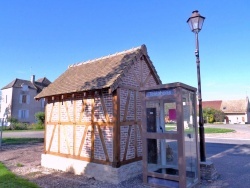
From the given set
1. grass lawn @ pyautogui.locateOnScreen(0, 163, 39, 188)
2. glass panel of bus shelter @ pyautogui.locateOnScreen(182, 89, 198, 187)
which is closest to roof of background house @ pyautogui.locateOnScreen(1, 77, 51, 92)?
grass lawn @ pyautogui.locateOnScreen(0, 163, 39, 188)

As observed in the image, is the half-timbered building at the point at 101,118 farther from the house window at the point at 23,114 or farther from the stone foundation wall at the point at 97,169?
the house window at the point at 23,114

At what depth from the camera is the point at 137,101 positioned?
899 centimetres

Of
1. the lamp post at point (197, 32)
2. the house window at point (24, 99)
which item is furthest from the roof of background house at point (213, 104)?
the lamp post at point (197, 32)

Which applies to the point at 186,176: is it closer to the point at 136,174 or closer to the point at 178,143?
the point at 178,143

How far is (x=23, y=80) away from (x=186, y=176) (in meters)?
42.5

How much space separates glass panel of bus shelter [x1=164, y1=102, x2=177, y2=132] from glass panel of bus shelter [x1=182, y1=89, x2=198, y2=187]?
1.06ft

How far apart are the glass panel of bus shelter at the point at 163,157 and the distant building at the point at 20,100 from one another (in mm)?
38778

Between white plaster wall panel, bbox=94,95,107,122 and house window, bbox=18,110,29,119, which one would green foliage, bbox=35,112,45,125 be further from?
white plaster wall panel, bbox=94,95,107,122

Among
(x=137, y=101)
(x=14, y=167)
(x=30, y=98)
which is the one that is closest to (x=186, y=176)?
(x=137, y=101)

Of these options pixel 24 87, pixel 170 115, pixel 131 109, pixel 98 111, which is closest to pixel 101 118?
pixel 98 111

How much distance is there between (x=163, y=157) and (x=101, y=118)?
261 centimetres

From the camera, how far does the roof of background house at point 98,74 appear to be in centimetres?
829

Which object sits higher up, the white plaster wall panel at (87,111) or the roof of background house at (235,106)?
the roof of background house at (235,106)

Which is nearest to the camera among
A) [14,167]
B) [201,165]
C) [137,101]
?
[201,165]
